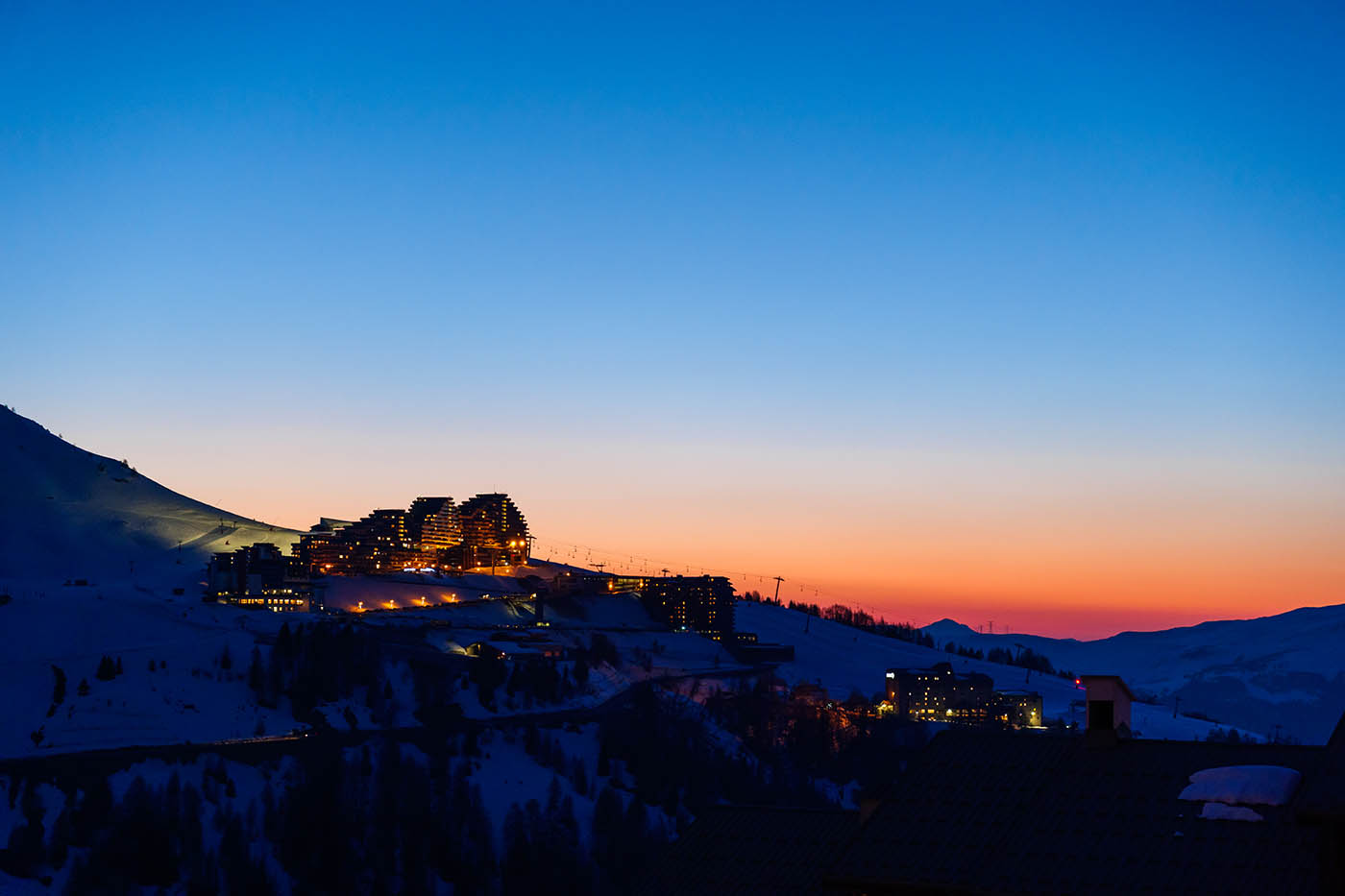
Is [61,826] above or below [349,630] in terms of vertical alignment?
below

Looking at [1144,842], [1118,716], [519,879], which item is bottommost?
[519,879]

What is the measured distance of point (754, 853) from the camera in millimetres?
30750

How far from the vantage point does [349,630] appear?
199 m

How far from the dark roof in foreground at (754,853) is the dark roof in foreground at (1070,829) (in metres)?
2.02

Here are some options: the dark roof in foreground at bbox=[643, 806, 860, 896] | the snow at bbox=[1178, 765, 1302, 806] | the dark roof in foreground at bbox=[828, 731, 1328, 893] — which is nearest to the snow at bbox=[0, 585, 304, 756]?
the dark roof in foreground at bbox=[643, 806, 860, 896]

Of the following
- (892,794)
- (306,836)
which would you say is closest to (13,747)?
(306,836)

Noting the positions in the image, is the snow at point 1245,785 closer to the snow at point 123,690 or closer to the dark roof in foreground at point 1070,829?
the dark roof in foreground at point 1070,829

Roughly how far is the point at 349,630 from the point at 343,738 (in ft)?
124

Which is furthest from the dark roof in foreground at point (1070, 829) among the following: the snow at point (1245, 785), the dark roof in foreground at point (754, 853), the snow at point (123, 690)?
the snow at point (123, 690)

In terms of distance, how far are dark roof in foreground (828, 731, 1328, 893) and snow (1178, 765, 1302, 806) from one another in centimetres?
21

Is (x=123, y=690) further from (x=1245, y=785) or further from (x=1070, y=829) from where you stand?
(x=1245, y=785)

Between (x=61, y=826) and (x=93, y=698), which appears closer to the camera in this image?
(x=61, y=826)

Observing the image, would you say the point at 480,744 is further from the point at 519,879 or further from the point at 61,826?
the point at 61,826

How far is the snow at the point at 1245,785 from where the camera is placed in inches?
1019
